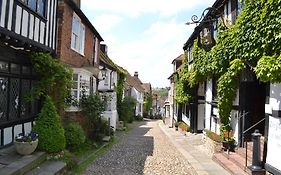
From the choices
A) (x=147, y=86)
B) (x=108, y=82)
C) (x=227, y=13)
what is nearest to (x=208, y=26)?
(x=227, y=13)

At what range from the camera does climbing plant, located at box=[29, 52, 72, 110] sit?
11.1 meters

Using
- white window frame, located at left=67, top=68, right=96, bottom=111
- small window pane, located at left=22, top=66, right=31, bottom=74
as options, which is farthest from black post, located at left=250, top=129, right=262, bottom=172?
white window frame, located at left=67, top=68, right=96, bottom=111

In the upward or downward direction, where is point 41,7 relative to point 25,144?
upward

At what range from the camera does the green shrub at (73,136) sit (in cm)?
1245

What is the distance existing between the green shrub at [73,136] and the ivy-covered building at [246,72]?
6.02 metres

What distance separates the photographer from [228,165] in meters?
10.8

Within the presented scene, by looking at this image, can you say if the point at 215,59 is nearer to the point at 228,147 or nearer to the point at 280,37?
the point at 228,147

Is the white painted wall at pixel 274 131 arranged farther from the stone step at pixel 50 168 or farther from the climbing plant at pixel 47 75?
the climbing plant at pixel 47 75

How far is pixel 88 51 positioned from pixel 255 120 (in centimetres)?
1020

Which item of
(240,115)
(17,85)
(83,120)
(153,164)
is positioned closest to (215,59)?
(240,115)

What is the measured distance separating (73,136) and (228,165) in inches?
234

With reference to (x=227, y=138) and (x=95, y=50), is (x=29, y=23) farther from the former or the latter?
(x=95, y=50)

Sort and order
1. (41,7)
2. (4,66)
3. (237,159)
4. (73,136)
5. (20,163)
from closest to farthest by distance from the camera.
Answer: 1. (20,163)
2. (4,66)
3. (237,159)
4. (41,7)
5. (73,136)

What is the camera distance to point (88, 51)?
18344 millimetres
